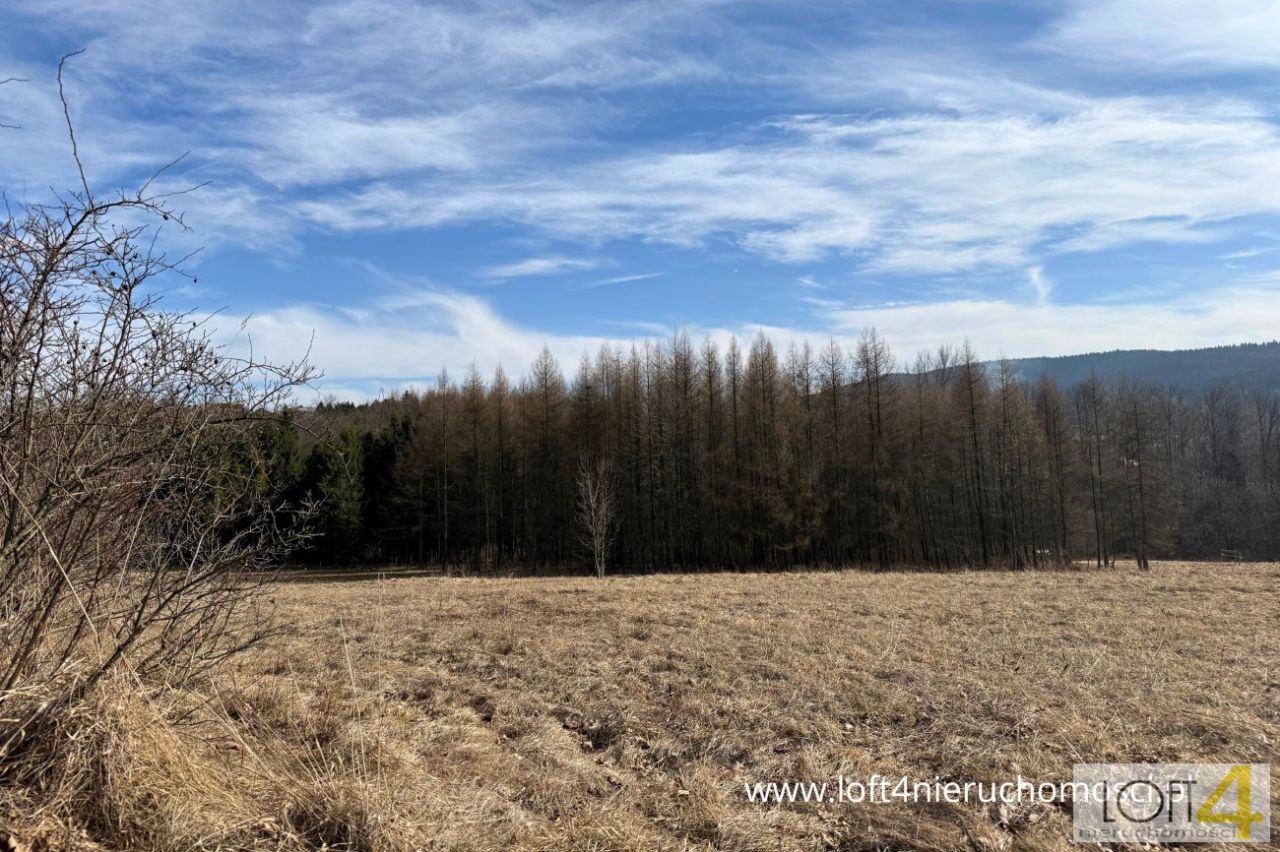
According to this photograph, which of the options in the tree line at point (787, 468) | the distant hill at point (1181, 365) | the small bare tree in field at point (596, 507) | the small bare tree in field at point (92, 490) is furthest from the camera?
the distant hill at point (1181, 365)

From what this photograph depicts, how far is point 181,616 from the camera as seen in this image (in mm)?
3869

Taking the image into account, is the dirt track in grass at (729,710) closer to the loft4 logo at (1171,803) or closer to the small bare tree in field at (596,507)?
the loft4 logo at (1171,803)

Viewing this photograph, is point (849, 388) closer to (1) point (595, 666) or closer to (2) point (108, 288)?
(1) point (595, 666)

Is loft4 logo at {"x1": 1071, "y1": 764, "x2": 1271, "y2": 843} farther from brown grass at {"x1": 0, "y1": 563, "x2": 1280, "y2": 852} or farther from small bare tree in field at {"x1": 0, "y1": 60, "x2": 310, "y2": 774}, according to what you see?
small bare tree in field at {"x1": 0, "y1": 60, "x2": 310, "y2": 774}

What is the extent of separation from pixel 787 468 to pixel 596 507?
34.7 feet

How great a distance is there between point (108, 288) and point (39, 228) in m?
0.33

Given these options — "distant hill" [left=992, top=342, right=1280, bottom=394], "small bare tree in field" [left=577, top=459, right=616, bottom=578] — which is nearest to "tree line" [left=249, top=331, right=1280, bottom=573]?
"small bare tree in field" [left=577, top=459, right=616, bottom=578]

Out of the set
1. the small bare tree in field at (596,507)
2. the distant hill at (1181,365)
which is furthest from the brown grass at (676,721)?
the distant hill at (1181,365)

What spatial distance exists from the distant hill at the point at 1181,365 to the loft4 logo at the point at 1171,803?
5874 inches

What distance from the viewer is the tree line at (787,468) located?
36.4 meters

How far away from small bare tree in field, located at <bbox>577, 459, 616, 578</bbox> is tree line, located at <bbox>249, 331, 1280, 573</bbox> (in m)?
0.49

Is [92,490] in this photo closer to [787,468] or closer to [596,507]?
[596,507]

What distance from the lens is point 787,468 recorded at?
35.5 meters

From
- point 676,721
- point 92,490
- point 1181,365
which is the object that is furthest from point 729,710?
point 1181,365
